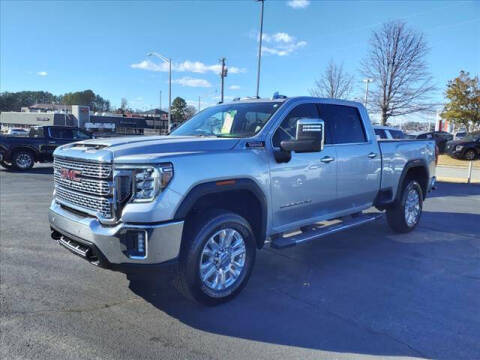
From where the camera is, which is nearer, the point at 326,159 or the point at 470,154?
the point at 326,159

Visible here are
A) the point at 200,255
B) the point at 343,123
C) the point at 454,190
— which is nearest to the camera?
the point at 200,255

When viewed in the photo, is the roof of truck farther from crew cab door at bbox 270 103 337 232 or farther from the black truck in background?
the black truck in background

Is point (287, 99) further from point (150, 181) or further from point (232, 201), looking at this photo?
point (150, 181)

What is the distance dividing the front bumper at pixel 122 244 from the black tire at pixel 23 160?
13.6 meters

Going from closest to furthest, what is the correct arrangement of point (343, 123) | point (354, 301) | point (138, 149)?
point (138, 149), point (354, 301), point (343, 123)

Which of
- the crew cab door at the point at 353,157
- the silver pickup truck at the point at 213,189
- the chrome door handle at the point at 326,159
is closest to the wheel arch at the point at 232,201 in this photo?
the silver pickup truck at the point at 213,189

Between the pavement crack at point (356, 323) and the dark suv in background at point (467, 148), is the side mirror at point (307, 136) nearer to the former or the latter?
the pavement crack at point (356, 323)

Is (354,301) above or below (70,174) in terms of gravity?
below

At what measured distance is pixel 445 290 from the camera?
429 cm

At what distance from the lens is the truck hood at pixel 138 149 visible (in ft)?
10.7

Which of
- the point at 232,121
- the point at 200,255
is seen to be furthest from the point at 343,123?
the point at 200,255

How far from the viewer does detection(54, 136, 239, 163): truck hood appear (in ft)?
10.7

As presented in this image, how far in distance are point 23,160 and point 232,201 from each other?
45.8ft

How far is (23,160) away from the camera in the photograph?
595 inches
